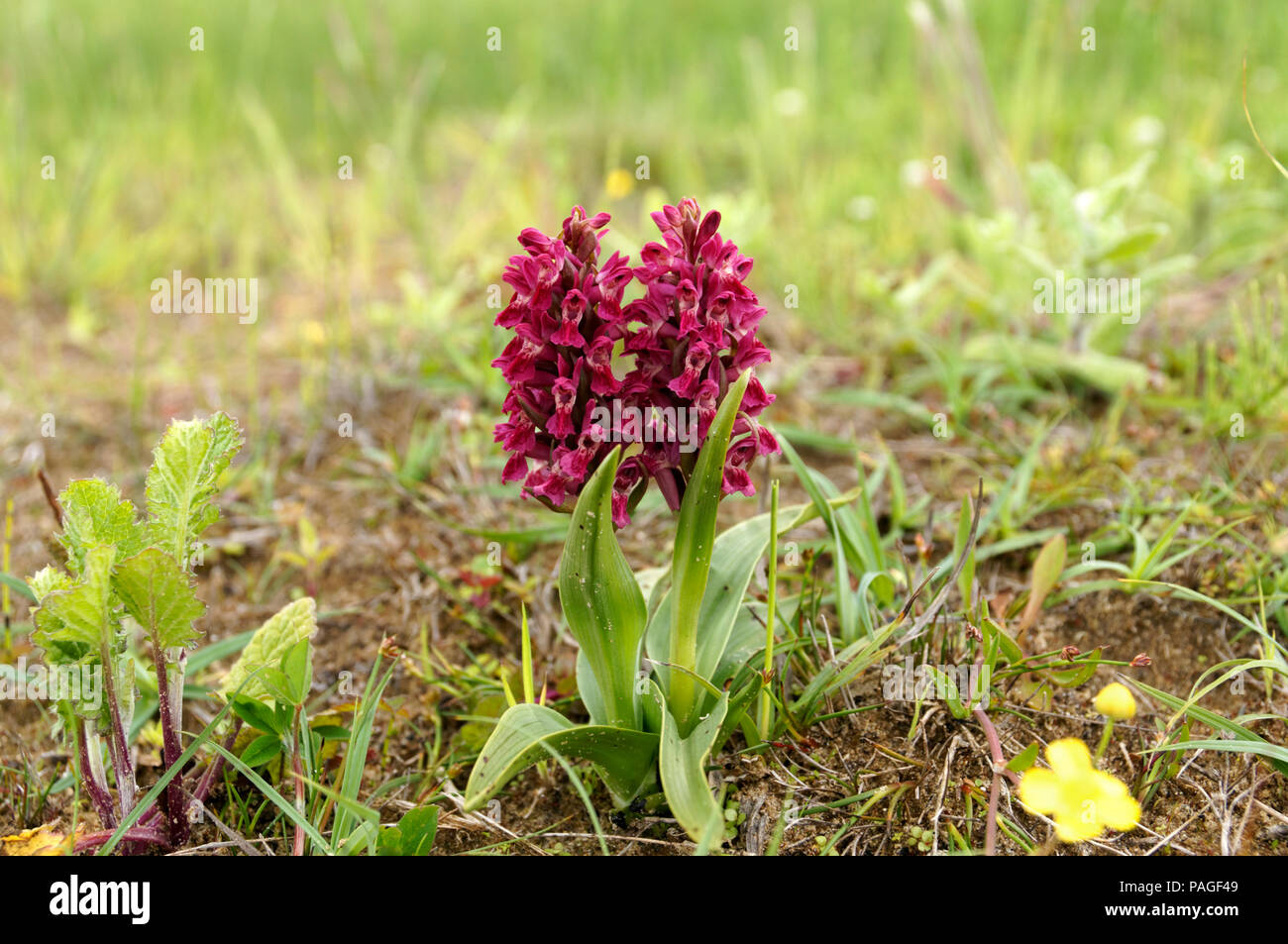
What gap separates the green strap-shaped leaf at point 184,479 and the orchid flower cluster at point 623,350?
53 centimetres

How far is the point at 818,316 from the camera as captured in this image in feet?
11.9

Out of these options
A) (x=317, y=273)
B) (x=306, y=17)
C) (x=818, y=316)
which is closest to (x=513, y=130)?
(x=317, y=273)

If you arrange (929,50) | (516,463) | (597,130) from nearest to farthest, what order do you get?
(516,463), (929,50), (597,130)

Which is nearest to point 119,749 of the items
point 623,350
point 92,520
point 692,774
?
point 92,520

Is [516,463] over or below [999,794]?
over

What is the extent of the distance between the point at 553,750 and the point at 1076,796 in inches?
32.4

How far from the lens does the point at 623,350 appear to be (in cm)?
158

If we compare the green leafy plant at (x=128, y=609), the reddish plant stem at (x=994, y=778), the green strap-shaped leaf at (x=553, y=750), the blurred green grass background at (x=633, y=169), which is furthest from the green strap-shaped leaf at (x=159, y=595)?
the blurred green grass background at (x=633, y=169)

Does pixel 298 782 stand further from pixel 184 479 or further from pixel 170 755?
pixel 184 479

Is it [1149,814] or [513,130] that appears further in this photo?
[513,130]

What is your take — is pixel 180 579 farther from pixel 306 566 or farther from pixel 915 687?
pixel 915 687

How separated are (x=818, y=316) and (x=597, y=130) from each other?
2.29 m

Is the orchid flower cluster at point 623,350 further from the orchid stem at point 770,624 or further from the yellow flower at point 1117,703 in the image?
the yellow flower at point 1117,703
